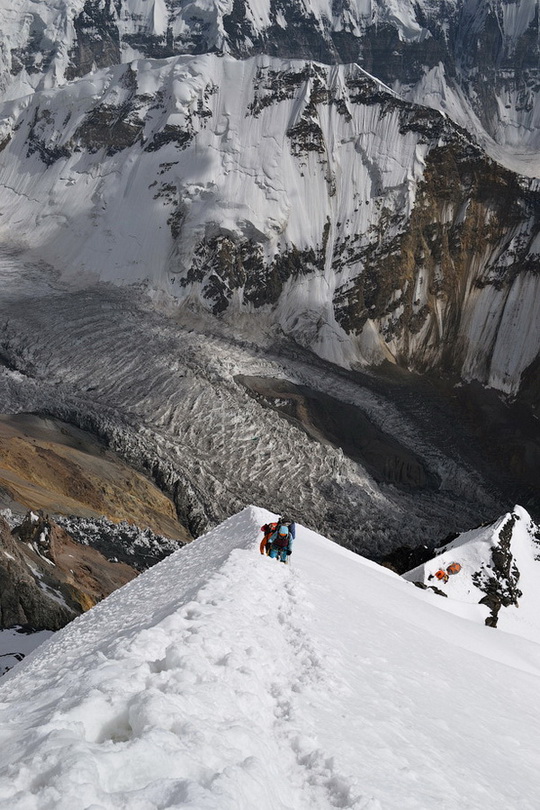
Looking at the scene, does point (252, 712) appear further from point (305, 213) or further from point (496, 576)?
point (305, 213)

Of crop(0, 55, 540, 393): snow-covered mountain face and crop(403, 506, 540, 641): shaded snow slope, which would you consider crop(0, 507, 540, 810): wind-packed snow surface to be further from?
crop(0, 55, 540, 393): snow-covered mountain face

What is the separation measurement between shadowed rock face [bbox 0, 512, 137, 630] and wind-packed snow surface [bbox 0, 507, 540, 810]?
5264 mm

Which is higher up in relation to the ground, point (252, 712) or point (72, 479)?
point (252, 712)

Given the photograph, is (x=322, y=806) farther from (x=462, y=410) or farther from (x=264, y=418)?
(x=462, y=410)

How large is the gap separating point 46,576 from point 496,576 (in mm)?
19601

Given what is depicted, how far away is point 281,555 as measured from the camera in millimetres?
16625

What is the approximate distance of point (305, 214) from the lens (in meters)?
127

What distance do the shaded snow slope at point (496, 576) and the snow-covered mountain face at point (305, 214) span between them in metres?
77.7

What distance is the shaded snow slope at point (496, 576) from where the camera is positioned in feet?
94.9

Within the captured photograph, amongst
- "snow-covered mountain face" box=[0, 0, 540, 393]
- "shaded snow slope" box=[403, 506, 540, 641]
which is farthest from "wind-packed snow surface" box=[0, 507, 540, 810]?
"snow-covered mountain face" box=[0, 0, 540, 393]

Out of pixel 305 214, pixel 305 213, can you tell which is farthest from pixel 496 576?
pixel 305 213

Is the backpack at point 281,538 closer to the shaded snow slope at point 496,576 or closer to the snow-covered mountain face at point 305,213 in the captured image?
the shaded snow slope at point 496,576

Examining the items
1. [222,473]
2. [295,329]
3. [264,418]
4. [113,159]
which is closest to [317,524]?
[222,473]

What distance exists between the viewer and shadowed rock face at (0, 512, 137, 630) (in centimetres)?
1836
